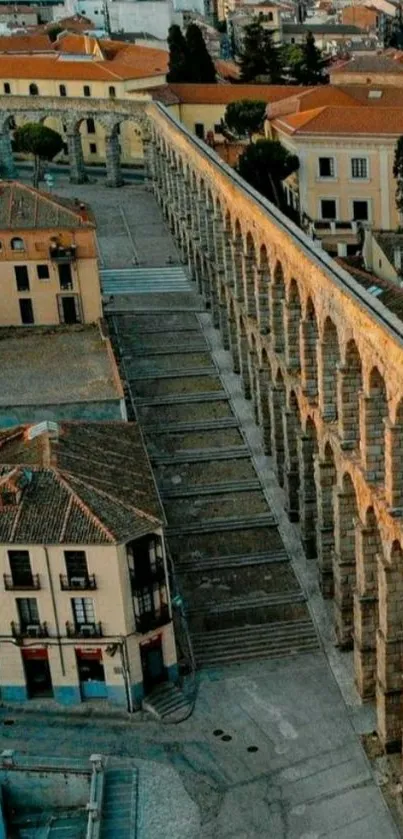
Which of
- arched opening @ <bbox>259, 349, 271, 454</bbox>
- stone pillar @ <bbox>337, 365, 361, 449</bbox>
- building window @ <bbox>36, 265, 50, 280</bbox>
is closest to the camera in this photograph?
stone pillar @ <bbox>337, 365, 361, 449</bbox>

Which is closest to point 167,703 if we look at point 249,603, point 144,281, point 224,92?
point 249,603

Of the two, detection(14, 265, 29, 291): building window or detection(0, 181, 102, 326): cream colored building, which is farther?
detection(14, 265, 29, 291): building window

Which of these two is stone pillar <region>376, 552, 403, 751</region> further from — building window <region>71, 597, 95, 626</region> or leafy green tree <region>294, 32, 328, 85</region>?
leafy green tree <region>294, 32, 328, 85</region>

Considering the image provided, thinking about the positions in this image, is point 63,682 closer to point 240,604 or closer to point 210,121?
point 240,604

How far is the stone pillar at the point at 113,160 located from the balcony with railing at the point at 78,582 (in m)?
72.3

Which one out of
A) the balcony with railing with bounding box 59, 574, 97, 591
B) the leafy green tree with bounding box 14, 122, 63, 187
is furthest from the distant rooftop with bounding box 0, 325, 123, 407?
the leafy green tree with bounding box 14, 122, 63, 187

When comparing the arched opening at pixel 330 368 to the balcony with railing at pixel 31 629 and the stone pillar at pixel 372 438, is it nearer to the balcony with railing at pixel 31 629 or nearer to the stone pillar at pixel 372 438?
the stone pillar at pixel 372 438

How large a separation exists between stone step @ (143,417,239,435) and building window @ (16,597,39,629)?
18.5 m

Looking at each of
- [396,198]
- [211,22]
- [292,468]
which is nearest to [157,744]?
[292,468]

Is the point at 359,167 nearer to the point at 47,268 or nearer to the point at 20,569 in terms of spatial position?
the point at 47,268

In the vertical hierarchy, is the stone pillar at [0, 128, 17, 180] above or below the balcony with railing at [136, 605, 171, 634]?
above

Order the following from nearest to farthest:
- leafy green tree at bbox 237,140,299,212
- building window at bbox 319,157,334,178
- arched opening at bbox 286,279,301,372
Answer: arched opening at bbox 286,279,301,372 < building window at bbox 319,157,334,178 < leafy green tree at bbox 237,140,299,212

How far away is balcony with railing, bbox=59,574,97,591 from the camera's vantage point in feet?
122

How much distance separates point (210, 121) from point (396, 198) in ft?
102
